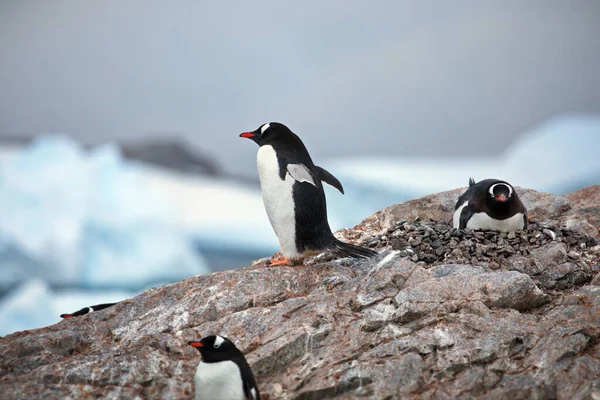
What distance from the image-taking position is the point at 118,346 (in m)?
4.32

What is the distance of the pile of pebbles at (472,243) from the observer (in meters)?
5.07

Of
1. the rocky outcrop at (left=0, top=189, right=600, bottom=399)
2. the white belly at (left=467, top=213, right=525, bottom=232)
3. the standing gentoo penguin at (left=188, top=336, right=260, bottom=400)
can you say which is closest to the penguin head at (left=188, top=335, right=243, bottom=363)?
the standing gentoo penguin at (left=188, top=336, right=260, bottom=400)

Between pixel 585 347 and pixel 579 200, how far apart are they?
493 cm

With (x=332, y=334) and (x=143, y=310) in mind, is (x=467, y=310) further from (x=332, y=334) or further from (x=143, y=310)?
(x=143, y=310)

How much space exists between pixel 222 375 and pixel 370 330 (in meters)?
1.02

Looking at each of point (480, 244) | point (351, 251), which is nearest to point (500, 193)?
point (480, 244)

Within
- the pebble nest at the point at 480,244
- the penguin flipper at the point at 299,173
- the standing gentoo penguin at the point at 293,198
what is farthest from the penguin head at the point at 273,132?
the pebble nest at the point at 480,244

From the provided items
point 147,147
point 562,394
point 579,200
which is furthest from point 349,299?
point 147,147

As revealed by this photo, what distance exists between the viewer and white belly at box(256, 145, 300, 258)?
505 cm

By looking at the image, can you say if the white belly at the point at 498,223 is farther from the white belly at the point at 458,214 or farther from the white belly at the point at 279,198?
the white belly at the point at 279,198

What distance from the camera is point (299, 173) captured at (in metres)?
5.03

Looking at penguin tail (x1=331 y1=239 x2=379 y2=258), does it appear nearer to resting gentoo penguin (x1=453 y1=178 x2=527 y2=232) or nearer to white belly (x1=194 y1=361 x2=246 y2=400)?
resting gentoo penguin (x1=453 y1=178 x2=527 y2=232)

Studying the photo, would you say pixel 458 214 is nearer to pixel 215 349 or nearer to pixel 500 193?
pixel 500 193

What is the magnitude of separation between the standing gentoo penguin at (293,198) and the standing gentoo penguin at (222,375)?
154 cm
